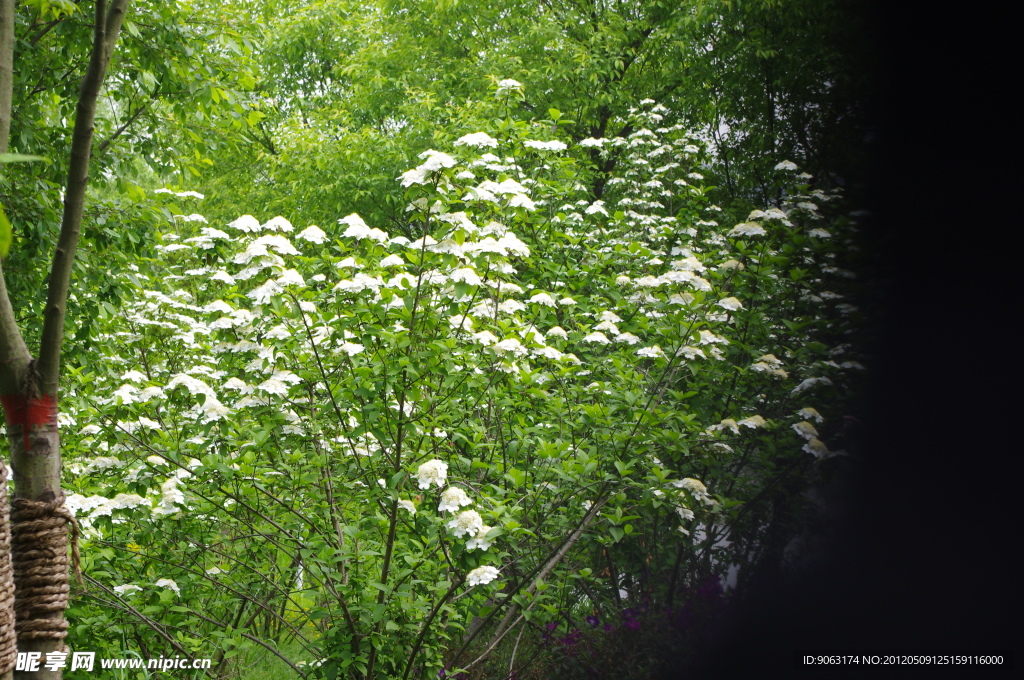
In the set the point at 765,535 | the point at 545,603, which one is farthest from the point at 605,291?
the point at 765,535

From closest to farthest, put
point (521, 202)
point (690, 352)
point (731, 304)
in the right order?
point (731, 304), point (690, 352), point (521, 202)

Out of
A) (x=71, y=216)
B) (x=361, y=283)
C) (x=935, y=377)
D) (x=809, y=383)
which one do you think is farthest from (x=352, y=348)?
(x=935, y=377)

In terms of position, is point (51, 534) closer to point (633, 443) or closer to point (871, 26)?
point (633, 443)

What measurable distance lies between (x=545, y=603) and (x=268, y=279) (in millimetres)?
1287

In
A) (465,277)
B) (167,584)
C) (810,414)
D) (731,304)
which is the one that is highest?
(465,277)

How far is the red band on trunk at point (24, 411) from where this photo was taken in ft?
4.91

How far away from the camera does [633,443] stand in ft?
7.04

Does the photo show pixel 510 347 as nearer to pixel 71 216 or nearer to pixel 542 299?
pixel 542 299

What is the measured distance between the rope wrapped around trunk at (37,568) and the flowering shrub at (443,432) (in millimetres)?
822

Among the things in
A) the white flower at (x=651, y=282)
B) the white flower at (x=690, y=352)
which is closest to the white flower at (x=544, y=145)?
the white flower at (x=651, y=282)

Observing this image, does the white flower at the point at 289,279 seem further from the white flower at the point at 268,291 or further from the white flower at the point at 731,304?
the white flower at the point at 731,304

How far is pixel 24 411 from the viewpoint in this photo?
1499 millimetres

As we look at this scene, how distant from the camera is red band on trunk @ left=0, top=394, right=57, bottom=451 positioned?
1496 mm

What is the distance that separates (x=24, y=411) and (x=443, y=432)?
1.14 meters
